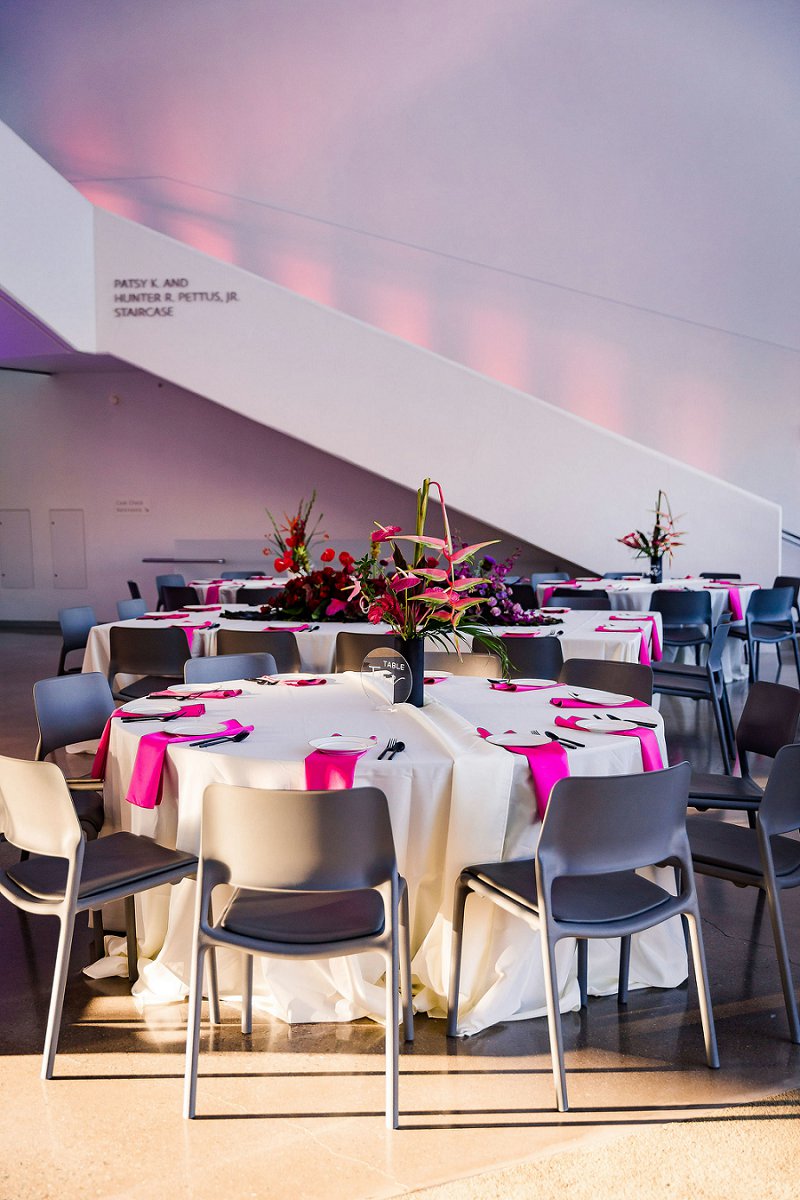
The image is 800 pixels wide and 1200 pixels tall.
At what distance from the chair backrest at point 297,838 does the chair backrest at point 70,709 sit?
1513 mm

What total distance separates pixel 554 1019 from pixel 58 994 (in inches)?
46.8

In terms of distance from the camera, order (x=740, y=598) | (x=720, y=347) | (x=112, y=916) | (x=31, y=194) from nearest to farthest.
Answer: (x=112, y=916) → (x=740, y=598) → (x=31, y=194) → (x=720, y=347)

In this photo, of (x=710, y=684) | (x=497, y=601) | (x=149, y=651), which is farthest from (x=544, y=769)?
(x=149, y=651)

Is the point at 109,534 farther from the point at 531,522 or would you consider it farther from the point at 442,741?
the point at 442,741

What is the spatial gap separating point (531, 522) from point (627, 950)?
7119 millimetres

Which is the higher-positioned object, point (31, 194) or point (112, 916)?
point (31, 194)

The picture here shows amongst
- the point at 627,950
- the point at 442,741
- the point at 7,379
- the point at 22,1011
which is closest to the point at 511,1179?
the point at 627,950

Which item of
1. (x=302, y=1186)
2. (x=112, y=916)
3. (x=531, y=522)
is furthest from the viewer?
(x=531, y=522)

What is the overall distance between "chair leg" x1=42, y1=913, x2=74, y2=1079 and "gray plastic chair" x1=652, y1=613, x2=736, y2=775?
11.5 feet

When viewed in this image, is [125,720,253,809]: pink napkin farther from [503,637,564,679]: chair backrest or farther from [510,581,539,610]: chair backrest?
[510,581,539,610]: chair backrest

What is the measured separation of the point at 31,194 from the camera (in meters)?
8.95

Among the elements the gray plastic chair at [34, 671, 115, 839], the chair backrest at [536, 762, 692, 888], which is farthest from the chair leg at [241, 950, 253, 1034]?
the gray plastic chair at [34, 671, 115, 839]

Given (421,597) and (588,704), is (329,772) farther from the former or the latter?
(588,704)

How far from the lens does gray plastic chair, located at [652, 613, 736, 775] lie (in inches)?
211
